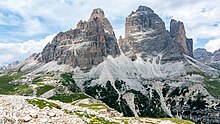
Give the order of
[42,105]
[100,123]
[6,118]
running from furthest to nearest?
[42,105] → [100,123] → [6,118]

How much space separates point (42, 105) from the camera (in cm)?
4934

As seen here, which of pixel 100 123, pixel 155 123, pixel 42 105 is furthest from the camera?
pixel 155 123

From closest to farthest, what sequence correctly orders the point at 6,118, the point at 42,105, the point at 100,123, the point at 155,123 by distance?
1. the point at 6,118
2. the point at 100,123
3. the point at 42,105
4. the point at 155,123

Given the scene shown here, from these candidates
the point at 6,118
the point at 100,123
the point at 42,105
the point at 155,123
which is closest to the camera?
the point at 6,118

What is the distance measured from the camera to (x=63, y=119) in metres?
44.4

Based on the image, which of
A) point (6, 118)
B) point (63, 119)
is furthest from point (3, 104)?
point (63, 119)

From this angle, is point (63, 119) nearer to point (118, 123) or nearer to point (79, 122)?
point (79, 122)

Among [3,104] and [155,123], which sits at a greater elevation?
[3,104]

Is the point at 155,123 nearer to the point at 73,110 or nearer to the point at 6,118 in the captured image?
the point at 73,110

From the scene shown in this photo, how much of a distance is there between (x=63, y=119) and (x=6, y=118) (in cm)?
744

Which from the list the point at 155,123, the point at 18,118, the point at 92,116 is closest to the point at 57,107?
the point at 92,116

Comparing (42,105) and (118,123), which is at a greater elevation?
(42,105)

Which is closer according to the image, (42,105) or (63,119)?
(63,119)

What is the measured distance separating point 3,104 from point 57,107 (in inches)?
320
